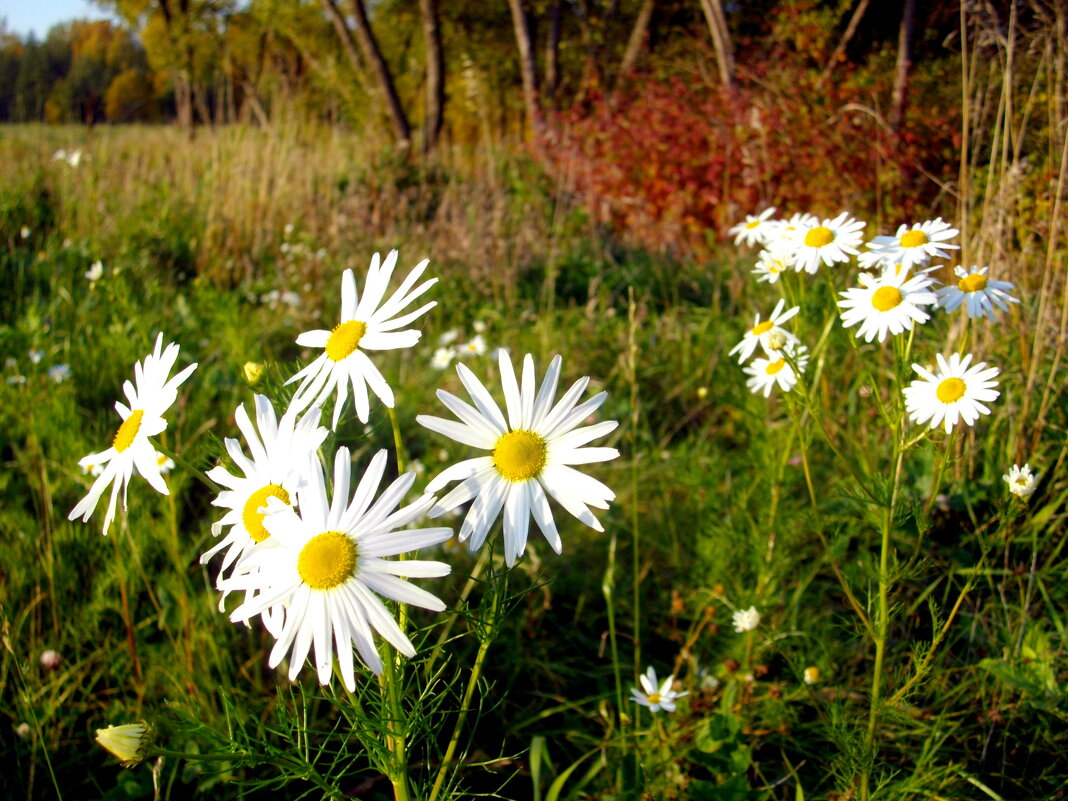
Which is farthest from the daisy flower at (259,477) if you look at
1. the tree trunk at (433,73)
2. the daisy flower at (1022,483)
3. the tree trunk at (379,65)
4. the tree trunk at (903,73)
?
the tree trunk at (433,73)

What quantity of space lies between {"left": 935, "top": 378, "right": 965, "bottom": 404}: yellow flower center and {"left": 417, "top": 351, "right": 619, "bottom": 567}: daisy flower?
0.61 m

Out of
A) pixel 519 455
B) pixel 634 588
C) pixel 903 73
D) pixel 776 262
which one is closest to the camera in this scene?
pixel 519 455

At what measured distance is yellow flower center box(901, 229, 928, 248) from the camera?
4.37 ft

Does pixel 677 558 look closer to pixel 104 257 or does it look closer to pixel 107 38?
pixel 104 257

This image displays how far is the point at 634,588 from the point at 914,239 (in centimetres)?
92

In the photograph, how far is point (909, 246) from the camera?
1335 mm

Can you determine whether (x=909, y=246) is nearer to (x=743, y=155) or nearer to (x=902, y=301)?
(x=902, y=301)

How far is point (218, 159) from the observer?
518 centimetres

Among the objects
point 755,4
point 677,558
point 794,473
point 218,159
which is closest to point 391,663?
point 677,558

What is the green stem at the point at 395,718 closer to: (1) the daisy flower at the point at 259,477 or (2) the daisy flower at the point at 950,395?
(1) the daisy flower at the point at 259,477

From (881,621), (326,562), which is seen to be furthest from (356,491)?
(881,621)

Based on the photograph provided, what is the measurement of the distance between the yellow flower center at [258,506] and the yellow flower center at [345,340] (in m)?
0.17

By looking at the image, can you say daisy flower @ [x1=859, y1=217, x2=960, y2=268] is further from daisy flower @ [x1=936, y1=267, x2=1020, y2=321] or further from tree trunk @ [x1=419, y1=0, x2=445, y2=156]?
tree trunk @ [x1=419, y1=0, x2=445, y2=156]

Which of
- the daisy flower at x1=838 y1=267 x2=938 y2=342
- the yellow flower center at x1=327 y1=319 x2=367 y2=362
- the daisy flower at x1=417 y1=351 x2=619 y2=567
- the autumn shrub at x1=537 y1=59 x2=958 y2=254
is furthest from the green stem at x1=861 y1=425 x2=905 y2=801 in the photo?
the autumn shrub at x1=537 y1=59 x2=958 y2=254
